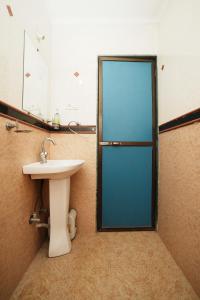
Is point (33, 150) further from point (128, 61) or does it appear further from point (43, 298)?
point (128, 61)

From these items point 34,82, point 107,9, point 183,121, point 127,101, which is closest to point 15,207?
point 34,82

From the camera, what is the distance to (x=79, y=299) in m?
0.98

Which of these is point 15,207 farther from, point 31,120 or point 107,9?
point 107,9

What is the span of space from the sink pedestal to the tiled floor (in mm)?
82

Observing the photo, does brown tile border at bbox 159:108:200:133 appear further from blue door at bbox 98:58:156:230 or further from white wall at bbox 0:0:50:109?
white wall at bbox 0:0:50:109

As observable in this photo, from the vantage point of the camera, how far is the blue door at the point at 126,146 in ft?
5.91

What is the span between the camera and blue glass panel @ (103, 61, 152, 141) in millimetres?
1800

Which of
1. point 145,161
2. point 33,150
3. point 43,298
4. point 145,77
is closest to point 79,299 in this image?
point 43,298

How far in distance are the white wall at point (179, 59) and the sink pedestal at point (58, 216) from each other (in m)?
1.16

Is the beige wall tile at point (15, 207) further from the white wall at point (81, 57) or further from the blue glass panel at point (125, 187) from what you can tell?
the blue glass panel at point (125, 187)

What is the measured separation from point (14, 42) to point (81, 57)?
88 centimetres

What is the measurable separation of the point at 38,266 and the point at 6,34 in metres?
1.67

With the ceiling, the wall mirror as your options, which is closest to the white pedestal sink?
the wall mirror

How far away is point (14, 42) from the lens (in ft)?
3.53
